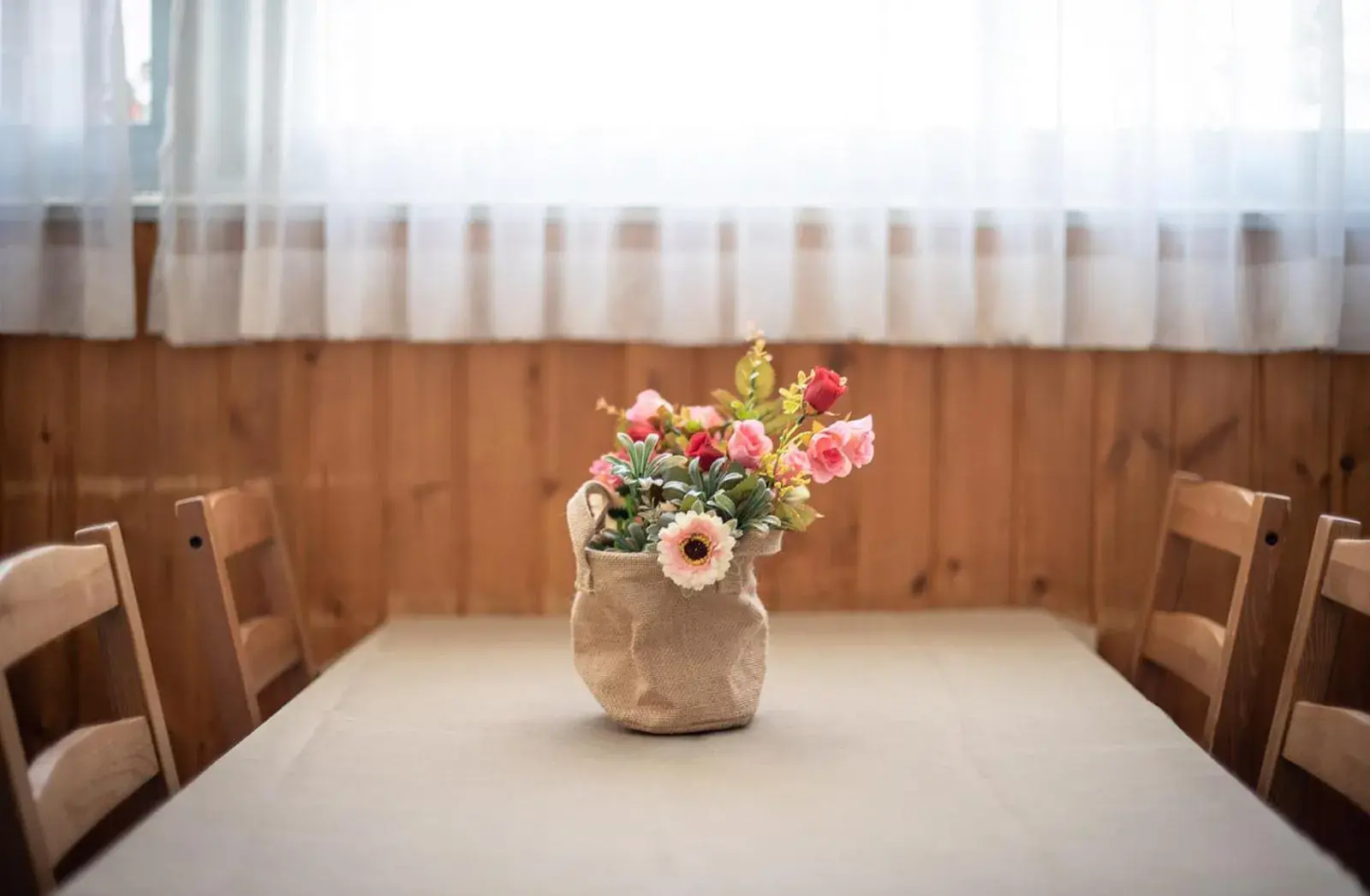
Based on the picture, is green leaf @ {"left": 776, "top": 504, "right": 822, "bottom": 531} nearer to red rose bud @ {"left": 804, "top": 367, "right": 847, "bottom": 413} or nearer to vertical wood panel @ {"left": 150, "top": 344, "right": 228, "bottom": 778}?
red rose bud @ {"left": 804, "top": 367, "right": 847, "bottom": 413}

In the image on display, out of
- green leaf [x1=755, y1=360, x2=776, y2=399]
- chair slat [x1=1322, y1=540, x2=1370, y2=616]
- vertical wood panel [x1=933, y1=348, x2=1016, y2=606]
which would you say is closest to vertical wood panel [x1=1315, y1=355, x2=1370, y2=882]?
vertical wood panel [x1=933, y1=348, x2=1016, y2=606]

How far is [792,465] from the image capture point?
1.30 meters

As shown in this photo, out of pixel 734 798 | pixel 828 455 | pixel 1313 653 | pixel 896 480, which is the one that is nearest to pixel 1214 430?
pixel 896 480

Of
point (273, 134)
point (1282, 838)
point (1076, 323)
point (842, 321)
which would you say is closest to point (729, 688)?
point (1282, 838)

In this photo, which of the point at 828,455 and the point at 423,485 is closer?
the point at 828,455

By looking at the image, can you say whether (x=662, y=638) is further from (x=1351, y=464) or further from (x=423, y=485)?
(x=1351, y=464)

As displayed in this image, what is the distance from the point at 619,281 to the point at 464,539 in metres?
0.45

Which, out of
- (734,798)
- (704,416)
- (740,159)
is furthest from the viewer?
(740,159)

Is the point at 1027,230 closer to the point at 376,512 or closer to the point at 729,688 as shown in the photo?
the point at 729,688

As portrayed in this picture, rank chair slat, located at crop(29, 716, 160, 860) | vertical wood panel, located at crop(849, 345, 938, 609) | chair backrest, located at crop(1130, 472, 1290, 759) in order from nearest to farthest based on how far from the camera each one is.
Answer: chair slat, located at crop(29, 716, 160, 860), chair backrest, located at crop(1130, 472, 1290, 759), vertical wood panel, located at crop(849, 345, 938, 609)

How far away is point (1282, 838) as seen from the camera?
98 centimetres

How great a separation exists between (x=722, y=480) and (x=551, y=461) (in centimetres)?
72

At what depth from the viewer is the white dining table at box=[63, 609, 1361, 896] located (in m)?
0.93

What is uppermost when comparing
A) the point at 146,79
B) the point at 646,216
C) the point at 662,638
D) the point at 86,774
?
the point at 146,79
